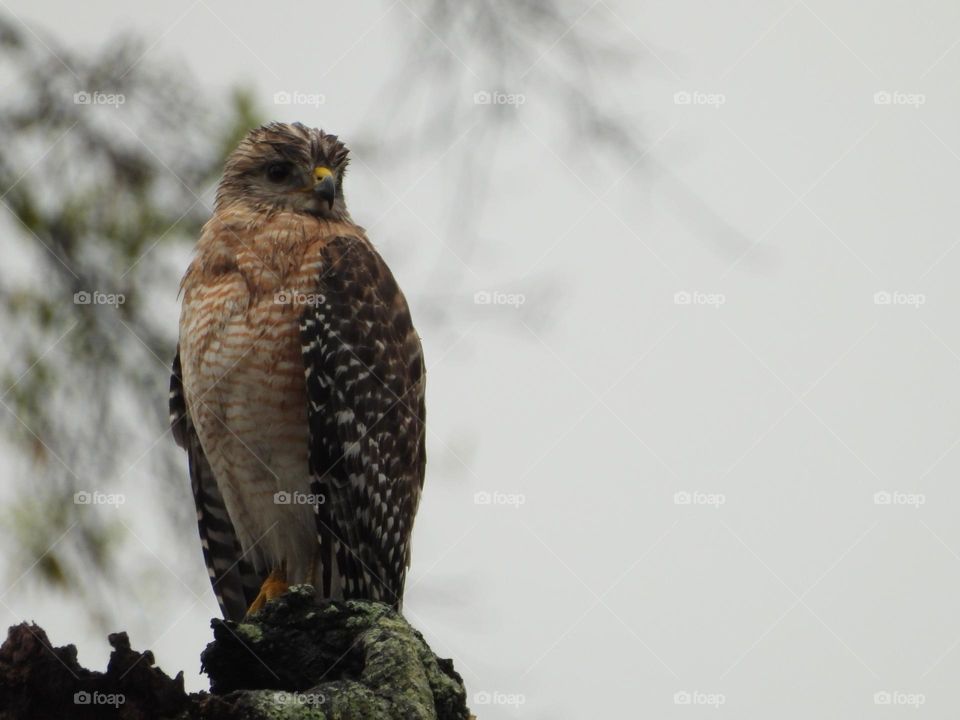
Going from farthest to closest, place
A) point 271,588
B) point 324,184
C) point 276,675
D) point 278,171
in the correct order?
1. point 278,171
2. point 324,184
3. point 271,588
4. point 276,675

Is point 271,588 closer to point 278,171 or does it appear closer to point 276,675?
point 278,171

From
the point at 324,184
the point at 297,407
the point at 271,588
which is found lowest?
the point at 271,588

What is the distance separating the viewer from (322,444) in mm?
5008

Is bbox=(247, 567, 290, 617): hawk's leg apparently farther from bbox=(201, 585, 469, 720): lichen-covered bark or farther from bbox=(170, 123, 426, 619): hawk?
bbox=(201, 585, 469, 720): lichen-covered bark

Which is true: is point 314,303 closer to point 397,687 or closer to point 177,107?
point 177,107

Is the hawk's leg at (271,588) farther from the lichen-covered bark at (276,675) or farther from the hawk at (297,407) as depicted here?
the lichen-covered bark at (276,675)

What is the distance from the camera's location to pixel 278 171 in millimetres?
5641

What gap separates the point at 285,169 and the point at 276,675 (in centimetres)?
310

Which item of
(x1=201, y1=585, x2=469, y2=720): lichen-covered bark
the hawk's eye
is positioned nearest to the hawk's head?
the hawk's eye

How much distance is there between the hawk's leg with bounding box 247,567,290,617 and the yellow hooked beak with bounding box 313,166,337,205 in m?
1.53

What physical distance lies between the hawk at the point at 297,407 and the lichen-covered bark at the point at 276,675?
6.51 feet

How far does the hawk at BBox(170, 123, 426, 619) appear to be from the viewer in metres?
5.03

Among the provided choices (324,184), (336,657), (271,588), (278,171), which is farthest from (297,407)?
(336,657)

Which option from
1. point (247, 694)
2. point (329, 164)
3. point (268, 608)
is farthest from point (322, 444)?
point (247, 694)
